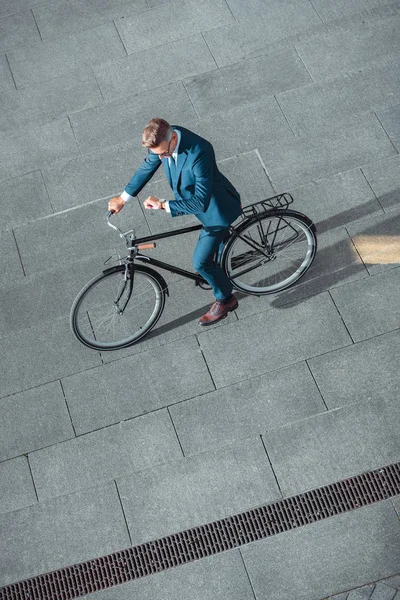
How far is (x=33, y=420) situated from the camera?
596 centimetres

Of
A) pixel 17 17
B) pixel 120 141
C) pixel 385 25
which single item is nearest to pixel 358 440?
pixel 120 141

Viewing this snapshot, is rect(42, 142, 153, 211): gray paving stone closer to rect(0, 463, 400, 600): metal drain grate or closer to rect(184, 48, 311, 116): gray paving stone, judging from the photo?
rect(184, 48, 311, 116): gray paving stone

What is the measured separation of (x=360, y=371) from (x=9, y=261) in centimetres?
327

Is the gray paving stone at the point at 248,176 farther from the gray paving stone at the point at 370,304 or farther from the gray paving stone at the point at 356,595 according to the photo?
the gray paving stone at the point at 356,595

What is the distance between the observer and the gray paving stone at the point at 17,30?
25.7ft

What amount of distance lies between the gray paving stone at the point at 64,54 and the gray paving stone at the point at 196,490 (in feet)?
14.3

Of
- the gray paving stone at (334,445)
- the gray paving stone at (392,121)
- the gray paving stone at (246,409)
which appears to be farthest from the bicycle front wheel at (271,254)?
the gray paving stone at (392,121)

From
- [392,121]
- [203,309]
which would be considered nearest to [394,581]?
[203,309]

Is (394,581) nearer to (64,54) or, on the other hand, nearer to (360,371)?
(360,371)

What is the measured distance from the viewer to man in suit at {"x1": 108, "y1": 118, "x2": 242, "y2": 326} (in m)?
4.73

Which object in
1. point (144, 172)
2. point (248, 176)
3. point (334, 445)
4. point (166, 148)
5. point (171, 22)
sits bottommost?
point (334, 445)

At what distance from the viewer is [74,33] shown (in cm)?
783

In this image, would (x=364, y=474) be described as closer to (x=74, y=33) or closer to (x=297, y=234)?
(x=297, y=234)

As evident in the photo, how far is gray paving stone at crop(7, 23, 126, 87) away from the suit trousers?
3135 millimetres
